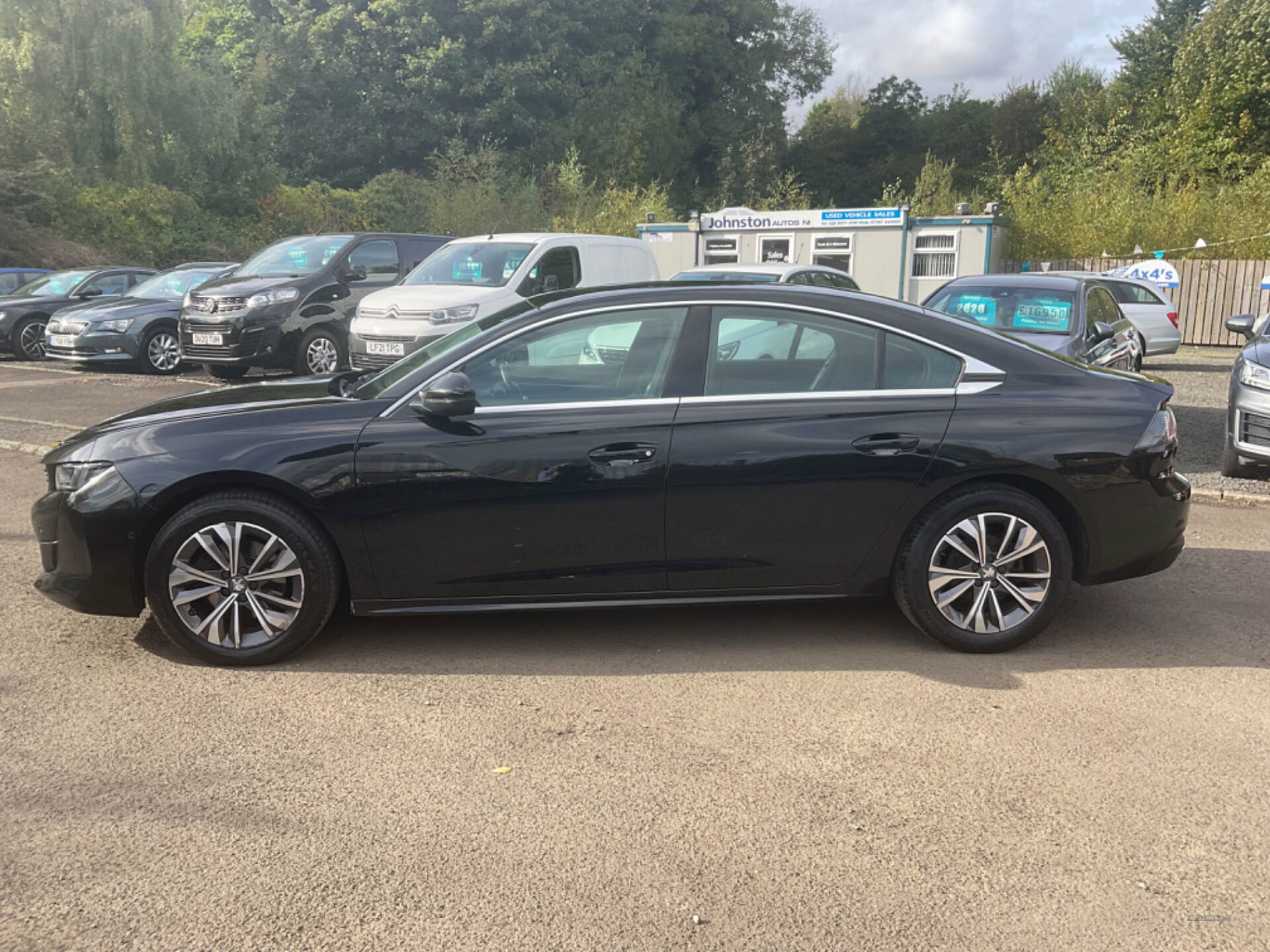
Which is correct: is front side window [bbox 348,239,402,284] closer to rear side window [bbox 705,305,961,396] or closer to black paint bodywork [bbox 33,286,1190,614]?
black paint bodywork [bbox 33,286,1190,614]

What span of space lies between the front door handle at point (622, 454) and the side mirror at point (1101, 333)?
7.16 meters

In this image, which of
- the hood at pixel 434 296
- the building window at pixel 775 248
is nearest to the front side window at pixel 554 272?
the hood at pixel 434 296

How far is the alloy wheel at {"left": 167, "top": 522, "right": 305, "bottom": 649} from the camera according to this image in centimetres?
436

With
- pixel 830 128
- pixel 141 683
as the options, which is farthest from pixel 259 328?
pixel 830 128

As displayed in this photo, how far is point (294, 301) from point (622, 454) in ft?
31.9

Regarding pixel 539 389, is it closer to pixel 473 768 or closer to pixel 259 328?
pixel 473 768

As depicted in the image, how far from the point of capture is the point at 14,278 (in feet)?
65.4

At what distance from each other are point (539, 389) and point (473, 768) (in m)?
1.68

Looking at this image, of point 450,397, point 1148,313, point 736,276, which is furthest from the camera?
point 1148,313

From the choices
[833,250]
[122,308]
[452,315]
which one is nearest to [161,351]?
[122,308]

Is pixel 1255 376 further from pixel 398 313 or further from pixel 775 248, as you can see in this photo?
pixel 775 248

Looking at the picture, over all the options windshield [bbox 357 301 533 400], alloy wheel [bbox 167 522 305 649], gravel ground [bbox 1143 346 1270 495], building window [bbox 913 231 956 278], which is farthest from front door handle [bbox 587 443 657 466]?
building window [bbox 913 231 956 278]

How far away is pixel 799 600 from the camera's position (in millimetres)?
4727

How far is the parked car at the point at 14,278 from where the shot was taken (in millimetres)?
19766
